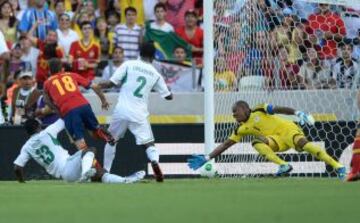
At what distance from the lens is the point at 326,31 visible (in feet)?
58.6

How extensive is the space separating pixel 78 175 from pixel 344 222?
24.1ft

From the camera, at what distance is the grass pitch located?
28.6ft

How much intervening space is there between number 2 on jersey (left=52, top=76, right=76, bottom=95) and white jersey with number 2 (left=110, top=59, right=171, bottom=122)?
0.61 m

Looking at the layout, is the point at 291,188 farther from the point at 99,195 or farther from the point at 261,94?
the point at 261,94

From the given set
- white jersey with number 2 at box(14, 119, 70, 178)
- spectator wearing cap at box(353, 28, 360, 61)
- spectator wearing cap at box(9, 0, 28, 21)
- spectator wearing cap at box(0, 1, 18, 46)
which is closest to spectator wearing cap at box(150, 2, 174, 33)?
spectator wearing cap at box(9, 0, 28, 21)

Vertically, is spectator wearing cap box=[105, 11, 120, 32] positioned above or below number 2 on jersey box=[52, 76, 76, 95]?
above

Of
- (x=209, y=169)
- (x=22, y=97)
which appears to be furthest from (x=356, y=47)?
(x=22, y=97)

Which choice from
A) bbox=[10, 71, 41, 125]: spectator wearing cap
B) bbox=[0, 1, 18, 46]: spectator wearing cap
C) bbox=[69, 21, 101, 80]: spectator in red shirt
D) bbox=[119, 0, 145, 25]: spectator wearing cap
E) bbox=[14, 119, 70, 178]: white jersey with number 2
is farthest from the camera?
bbox=[119, 0, 145, 25]: spectator wearing cap

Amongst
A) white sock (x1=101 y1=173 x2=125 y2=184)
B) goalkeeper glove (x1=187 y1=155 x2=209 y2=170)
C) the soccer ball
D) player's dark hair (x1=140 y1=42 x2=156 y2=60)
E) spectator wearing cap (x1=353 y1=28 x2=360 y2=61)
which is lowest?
the soccer ball

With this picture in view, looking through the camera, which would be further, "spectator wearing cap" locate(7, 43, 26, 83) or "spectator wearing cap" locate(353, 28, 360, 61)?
"spectator wearing cap" locate(7, 43, 26, 83)

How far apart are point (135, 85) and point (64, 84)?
108cm

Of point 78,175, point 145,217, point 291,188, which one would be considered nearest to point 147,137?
point 78,175

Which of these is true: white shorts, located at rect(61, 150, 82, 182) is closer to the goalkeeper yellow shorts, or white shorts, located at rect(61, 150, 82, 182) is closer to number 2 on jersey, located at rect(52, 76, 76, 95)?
number 2 on jersey, located at rect(52, 76, 76, 95)

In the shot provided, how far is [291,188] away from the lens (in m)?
12.5
